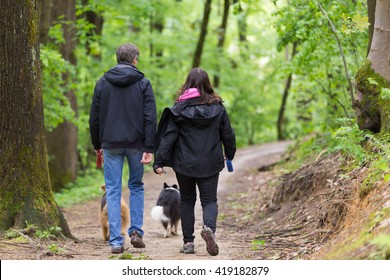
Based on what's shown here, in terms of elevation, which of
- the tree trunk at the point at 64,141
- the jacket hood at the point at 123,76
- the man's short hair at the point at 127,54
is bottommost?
the tree trunk at the point at 64,141

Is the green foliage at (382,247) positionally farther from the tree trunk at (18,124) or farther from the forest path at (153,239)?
the tree trunk at (18,124)

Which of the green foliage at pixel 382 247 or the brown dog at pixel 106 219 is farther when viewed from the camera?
the brown dog at pixel 106 219

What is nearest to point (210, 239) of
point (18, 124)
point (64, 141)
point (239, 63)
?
point (18, 124)

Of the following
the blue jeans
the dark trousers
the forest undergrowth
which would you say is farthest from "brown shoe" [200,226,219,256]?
the blue jeans

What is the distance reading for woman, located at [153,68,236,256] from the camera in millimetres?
7105

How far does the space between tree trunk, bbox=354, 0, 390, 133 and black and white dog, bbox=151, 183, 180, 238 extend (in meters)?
3.19

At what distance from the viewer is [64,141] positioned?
1795cm

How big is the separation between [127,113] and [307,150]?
30.0 ft

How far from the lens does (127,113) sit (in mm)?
7199

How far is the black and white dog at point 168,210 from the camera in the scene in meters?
9.62

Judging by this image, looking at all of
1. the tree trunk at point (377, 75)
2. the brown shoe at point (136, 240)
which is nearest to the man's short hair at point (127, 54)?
the brown shoe at point (136, 240)

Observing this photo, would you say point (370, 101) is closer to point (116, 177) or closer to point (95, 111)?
point (116, 177)

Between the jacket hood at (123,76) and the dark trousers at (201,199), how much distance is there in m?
1.25

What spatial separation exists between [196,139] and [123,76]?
1138mm
